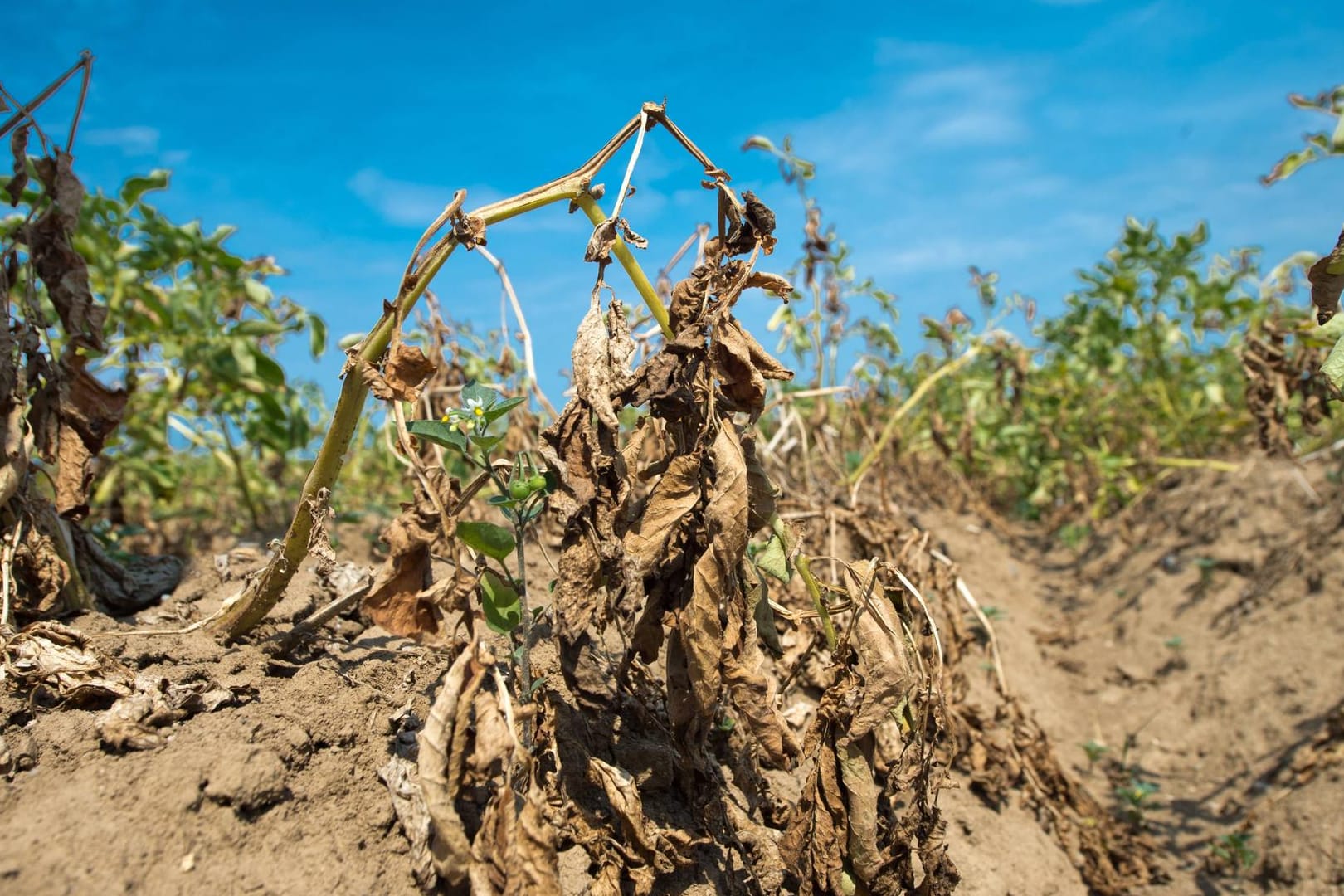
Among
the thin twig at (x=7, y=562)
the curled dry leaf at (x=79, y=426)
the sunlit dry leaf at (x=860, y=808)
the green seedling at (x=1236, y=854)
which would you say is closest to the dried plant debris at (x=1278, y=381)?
the green seedling at (x=1236, y=854)

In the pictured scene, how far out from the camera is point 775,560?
63.6 inches

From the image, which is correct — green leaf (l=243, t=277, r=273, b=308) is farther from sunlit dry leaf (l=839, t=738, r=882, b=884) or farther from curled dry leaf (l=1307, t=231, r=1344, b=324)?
curled dry leaf (l=1307, t=231, r=1344, b=324)

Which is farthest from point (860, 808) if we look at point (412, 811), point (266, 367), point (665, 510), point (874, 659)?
point (266, 367)

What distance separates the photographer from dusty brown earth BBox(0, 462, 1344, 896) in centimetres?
137

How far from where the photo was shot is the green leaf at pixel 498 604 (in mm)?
1504

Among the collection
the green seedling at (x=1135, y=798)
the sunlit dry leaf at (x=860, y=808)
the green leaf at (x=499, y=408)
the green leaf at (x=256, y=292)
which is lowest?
the sunlit dry leaf at (x=860, y=808)

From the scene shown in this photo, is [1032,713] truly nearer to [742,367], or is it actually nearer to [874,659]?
[874,659]

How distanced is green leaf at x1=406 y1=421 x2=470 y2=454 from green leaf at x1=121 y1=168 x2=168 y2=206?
98.3 inches

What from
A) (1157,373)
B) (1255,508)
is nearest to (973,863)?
(1255,508)

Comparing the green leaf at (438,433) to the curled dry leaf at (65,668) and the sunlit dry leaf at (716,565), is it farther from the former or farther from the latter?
the curled dry leaf at (65,668)

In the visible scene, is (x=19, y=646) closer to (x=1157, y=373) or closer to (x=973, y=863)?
(x=973, y=863)

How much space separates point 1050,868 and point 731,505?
5.90ft

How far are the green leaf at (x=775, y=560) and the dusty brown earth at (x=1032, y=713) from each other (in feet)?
1.57

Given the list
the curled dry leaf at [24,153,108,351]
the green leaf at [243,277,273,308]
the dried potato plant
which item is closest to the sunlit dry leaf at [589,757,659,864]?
the dried potato plant
